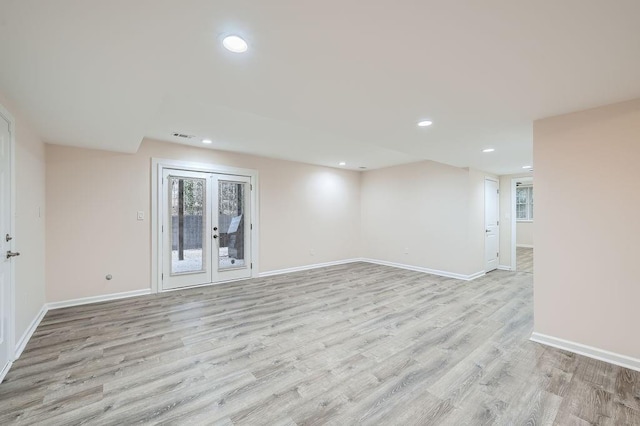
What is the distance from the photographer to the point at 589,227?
8.41 feet

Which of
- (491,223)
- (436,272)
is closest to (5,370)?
(436,272)

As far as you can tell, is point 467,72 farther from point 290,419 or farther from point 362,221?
point 362,221

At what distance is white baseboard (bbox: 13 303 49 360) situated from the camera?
2.53 meters

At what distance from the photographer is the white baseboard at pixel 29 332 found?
253cm

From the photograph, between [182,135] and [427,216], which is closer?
[182,135]

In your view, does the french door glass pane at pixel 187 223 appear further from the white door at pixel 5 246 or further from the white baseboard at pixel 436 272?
the white baseboard at pixel 436 272

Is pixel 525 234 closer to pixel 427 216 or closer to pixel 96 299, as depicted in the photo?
pixel 427 216

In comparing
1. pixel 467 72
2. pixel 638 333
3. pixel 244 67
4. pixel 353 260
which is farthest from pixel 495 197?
pixel 244 67

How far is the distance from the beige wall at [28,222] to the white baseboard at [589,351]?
5230 mm

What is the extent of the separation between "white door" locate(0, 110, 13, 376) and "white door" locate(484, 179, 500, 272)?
7.45 metres

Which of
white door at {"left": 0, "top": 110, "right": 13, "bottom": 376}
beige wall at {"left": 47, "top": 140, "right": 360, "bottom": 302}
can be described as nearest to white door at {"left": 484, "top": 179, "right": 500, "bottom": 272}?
beige wall at {"left": 47, "top": 140, "right": 360, "bottom": 302}

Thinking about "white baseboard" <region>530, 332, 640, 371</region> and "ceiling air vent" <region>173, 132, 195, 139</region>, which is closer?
"white baseboard" <region>530, 332, 640, 371</region>

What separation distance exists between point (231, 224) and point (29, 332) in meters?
3.01

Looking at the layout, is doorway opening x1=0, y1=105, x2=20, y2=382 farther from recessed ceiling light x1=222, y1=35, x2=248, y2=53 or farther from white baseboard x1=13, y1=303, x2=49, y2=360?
recessed ceiling light x1=222, y1=35, x2=248, y2=53
